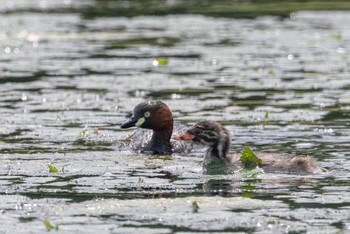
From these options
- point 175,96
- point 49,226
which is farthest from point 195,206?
point 175,96

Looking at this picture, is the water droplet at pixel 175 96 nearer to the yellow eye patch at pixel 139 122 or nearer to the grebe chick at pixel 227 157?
the yellow eye patch at pixel 139 122

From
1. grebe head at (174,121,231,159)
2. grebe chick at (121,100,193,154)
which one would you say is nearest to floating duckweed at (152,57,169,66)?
grebe chick at (121,100,193,154)

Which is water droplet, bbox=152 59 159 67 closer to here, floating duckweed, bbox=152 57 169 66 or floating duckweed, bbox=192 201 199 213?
floating duckweed, bbox=152 57 169 66

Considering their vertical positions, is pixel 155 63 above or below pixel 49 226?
below

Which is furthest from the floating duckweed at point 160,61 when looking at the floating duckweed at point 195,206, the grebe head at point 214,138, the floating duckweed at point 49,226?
the floating duckweed at point 49,226

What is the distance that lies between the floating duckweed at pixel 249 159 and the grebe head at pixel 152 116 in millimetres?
2819

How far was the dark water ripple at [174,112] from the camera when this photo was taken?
38.1 feet

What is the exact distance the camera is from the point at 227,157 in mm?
14523

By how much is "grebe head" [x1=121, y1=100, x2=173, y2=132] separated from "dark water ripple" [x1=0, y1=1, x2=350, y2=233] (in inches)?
21.1

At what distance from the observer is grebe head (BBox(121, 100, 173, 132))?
16.6m

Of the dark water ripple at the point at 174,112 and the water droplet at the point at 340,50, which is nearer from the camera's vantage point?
the dark water ripple at the point at 174,112

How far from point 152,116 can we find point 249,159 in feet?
9.78

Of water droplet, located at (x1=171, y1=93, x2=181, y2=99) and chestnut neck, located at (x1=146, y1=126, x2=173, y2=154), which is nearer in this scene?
chestnut neck, located at (x1=146, y1=126, x2=173, y2=154)

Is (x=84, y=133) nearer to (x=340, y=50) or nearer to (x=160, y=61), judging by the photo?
(x=160, y=61)
